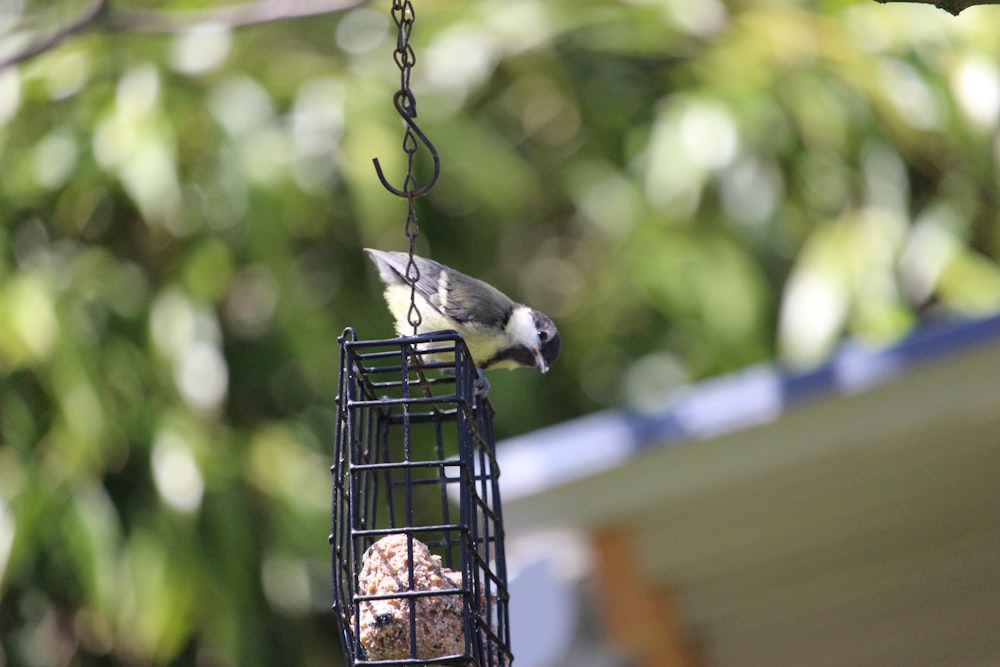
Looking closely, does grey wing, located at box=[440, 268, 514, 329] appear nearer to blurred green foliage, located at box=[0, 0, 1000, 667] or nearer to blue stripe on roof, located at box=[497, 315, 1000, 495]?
blue stripe on roof, located at box=[497, 315, 1000, 495]

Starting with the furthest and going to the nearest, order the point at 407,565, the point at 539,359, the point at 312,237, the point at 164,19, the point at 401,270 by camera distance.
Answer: the point at 312,237, the point at 164,19, the point at 539,359, the point at 401,270, the point at 407,565

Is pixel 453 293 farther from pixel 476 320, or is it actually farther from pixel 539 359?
pixel 539 359

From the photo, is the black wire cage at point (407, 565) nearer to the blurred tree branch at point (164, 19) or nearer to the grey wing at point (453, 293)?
the grey wing at point (453, 293)

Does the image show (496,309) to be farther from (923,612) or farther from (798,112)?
(798,112)

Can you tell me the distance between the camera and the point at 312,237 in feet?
16.9

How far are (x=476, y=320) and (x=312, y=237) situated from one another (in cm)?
231

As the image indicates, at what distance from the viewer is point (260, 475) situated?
465 centimetres

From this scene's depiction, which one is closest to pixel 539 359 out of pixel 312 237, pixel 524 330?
pixel 524 330

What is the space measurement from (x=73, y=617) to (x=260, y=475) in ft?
3.09

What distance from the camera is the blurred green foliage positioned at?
4.43 m

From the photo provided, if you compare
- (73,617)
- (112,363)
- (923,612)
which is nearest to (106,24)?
(112,363)

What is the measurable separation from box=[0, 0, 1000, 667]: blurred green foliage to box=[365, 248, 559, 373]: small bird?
153cm

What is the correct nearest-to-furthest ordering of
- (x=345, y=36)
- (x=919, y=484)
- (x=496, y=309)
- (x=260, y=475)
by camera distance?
1. (x=496, y=309)
2. (x=919, y=484)
3. (x=260, y=475)
4. (x=345, y=36)

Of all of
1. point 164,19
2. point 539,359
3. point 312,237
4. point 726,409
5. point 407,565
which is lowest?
point 407,565
